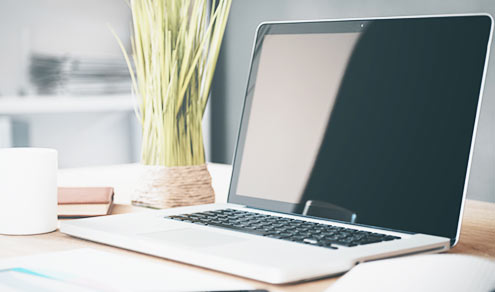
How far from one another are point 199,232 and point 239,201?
0.77 ft

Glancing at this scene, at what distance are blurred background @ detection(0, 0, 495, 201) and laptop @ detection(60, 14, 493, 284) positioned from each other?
139cm

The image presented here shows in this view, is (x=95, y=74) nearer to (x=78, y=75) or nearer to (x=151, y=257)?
(x=78, y=75)

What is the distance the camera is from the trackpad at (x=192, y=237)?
2.28 ft

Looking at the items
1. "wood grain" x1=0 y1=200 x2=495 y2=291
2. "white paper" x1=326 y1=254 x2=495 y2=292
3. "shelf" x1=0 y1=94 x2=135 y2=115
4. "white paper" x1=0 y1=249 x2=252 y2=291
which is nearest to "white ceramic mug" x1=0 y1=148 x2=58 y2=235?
"wood grain" x1=0 y1=200 x2=495 y2=291

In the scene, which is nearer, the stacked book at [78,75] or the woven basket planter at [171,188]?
the woven basket planter at [171,188]

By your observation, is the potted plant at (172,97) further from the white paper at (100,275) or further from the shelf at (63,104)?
the shelf at (63,104)

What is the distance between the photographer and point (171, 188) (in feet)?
3.49

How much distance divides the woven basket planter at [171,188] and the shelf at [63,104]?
1.29 m

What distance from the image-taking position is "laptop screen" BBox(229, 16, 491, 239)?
78 cm

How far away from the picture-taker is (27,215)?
2.74 feet

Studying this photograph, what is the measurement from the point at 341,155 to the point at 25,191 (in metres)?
0.43

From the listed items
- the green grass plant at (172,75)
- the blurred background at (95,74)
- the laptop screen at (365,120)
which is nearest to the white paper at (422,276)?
the laptop screen at (365,120)

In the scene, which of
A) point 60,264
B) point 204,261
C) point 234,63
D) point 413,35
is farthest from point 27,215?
point 234,63

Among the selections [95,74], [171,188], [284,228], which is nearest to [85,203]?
[171,188]
